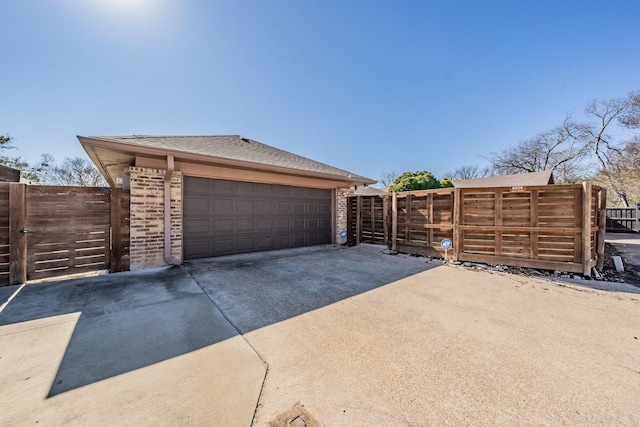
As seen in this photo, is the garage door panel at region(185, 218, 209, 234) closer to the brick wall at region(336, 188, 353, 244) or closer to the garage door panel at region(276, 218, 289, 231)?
the garage door panel at region(276, 218, 289, 231)

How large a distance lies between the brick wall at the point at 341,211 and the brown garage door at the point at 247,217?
49cm

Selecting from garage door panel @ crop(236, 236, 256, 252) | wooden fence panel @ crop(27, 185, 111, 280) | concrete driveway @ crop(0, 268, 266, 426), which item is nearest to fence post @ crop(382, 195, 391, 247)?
garage door panel @ crop(236, 236, 256, 252)

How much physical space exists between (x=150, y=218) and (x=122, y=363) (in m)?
3.81

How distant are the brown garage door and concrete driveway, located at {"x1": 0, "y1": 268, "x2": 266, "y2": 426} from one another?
8.80 ft

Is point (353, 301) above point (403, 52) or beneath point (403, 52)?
beneath

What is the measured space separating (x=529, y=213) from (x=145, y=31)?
32.4 ft

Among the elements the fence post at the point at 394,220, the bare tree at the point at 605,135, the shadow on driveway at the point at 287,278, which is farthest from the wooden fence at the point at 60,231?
the bare tree at the point at 605,135

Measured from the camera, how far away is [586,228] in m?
4.70

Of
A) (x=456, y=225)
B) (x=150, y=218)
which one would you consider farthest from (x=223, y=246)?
(x=456, y=225)

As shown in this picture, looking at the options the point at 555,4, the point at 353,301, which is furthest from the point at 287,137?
the point at 353,301

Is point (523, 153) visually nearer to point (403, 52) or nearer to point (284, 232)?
point (403, 52)

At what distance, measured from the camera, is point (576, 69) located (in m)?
10.8

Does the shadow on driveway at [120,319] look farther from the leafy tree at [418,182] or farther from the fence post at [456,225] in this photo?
the leafy tree at [418,182]

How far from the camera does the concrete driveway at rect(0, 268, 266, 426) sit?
5.05 ft
